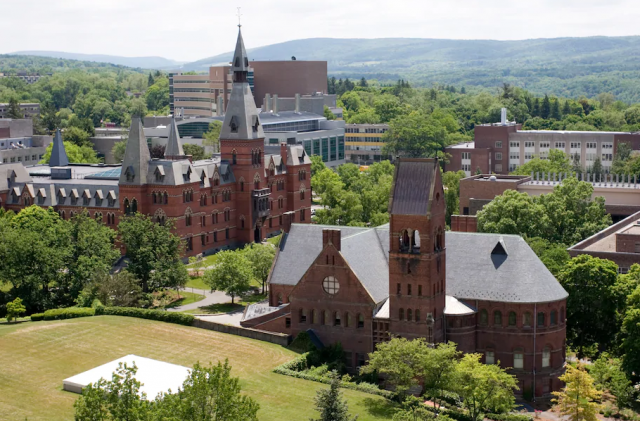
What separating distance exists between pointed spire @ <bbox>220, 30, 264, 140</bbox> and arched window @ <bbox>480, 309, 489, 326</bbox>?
5578cm

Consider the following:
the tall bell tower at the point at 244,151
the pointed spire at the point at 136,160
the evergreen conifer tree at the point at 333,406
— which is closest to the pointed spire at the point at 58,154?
the tall bell tower at the point at 244,151

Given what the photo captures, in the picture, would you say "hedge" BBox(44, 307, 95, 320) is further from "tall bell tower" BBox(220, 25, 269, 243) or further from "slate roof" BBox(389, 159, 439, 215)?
"tall bell tower" BBox(220, 25, 269, 243)

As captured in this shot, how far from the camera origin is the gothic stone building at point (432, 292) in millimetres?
73938

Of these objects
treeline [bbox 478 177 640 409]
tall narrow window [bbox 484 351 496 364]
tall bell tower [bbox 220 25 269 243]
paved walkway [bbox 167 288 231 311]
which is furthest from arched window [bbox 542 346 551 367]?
tall bell tower [bbox 220 25 269 243]

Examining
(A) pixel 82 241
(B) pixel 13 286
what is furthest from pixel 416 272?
(B) pixel 13 286

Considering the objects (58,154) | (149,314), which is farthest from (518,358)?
(58,154)

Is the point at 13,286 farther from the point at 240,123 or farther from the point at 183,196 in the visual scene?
the point at 240,123

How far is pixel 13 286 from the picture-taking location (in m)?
99.4

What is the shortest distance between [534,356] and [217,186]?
58861 mm

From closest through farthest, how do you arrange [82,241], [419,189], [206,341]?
[419,189]
[206,341]
[82,241]

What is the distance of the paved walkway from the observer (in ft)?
326

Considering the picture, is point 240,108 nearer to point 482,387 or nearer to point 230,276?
point 230,276

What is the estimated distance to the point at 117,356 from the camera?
3024 inches

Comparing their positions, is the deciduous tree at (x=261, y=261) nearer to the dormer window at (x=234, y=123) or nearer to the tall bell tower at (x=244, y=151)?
the tall bell tower at (x=244, y=151)
